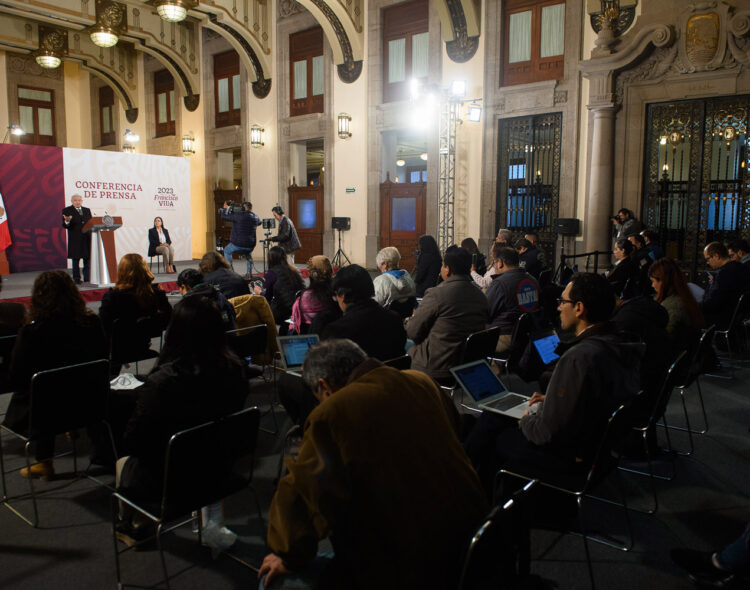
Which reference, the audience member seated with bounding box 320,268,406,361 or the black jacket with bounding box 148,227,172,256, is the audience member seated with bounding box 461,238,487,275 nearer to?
the audience member seated with bounding box 320,268,406,361

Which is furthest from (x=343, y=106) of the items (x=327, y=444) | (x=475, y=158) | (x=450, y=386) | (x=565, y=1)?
(x=327, y=444)

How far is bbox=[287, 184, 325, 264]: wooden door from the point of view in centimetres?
1471

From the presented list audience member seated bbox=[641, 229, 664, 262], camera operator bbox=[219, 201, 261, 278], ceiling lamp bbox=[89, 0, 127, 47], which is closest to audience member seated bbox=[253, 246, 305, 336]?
audience member seated bbox=[641, 229, 664, 262]

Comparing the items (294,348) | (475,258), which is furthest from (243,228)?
(294,348)

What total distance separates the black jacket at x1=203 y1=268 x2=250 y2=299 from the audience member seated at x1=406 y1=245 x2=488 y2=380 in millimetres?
1690

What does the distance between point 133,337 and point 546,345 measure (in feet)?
9.63

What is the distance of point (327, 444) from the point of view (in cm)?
141

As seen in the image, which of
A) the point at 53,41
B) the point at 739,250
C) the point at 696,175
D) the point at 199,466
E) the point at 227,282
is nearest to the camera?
the point at 199,466

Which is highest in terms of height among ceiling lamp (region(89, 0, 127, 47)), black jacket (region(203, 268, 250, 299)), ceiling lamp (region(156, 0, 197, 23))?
ceiling lamp (region(89, 0, 127, 47))

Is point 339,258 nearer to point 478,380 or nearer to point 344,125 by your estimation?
point 344,125

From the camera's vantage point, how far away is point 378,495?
54.2 inches

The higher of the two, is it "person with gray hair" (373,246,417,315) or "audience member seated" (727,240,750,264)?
"audience member seated" (727,240,750,264)

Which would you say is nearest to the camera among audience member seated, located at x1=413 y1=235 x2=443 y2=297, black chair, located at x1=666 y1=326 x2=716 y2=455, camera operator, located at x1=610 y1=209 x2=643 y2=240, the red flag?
black chair, located at x1=666 y1=326 x2=716 y2=455

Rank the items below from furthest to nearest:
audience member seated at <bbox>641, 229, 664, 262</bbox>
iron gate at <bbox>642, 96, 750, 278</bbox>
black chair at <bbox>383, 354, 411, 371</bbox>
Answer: iron gate at <bbox>642, 96, 750, 278</bbox>
audience member seated at <bbox>641, 229, 664, 262</bbox>
black chair at <bbox>383, 354, 411, 371</bbox>
